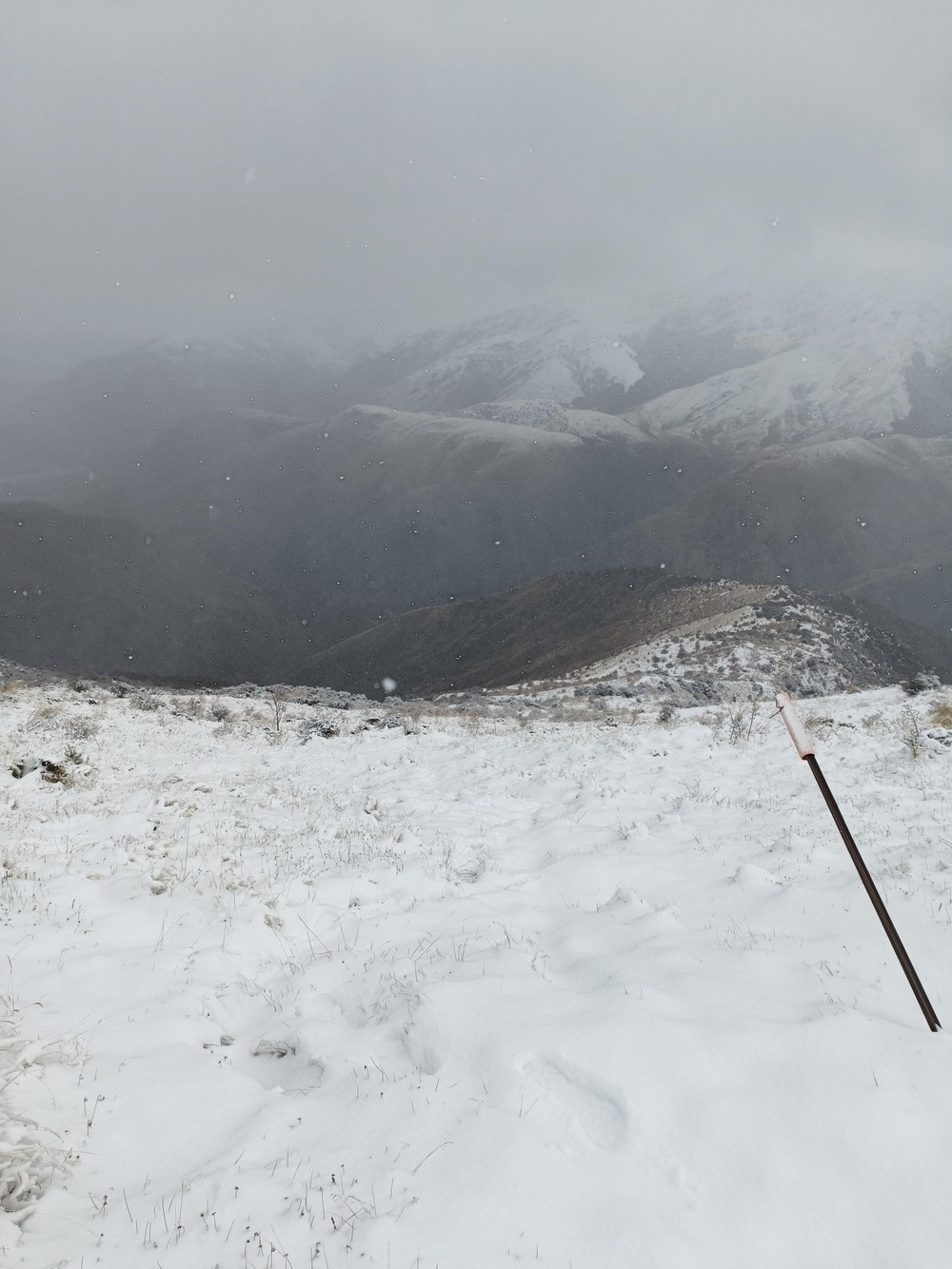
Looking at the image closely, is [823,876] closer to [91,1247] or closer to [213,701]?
[91,1247]

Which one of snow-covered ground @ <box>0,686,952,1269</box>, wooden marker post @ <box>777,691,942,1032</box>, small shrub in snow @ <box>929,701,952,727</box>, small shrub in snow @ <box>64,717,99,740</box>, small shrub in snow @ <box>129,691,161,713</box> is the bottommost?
small shrub in snow @ <box>129,691,161,713</box>

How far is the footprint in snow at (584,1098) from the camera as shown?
9.69ft

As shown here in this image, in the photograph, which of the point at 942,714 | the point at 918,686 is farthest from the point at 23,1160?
the point at 918,686

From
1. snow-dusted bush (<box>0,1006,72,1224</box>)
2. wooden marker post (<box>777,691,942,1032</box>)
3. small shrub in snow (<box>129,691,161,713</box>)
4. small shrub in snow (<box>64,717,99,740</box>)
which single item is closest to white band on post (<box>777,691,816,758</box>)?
wooden marker post (<box>777,691,942,1032</box>)

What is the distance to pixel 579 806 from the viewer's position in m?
9.42

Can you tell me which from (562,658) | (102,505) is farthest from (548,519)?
(102,505)

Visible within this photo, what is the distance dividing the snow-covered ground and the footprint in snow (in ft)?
0.05

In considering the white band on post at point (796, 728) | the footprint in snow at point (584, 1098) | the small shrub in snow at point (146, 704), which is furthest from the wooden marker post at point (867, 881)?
the small shrub in snow at point (146, 704)

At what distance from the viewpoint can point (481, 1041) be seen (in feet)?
11.8

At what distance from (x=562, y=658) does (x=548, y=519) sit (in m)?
114

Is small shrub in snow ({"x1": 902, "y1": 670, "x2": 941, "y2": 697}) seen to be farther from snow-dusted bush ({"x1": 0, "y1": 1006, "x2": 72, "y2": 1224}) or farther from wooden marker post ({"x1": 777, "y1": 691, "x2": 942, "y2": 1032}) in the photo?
snow-dusted bush ({"x1": 0, "y1": 1006, "x2": 72, "y2": 1224})

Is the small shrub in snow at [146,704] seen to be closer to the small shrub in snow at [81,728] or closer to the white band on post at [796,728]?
the small shrub in snow at [81,728]

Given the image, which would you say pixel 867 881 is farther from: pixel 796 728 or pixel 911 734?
pixel 911 734

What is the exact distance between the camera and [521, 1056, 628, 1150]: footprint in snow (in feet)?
9.69
